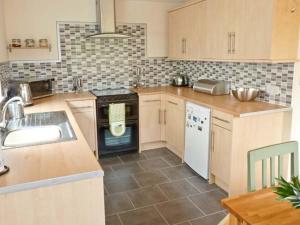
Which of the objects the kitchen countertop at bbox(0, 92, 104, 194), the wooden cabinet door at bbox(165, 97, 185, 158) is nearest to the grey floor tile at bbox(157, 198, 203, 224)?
the wooden cabinet door at bbox(165, 97, 185, 158)

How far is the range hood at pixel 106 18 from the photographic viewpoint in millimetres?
3670

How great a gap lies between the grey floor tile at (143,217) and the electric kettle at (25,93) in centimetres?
165

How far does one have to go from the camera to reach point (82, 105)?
3.54 meters

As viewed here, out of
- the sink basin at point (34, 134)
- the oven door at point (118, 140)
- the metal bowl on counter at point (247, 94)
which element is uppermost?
the metal bowl on counter at point (247, 94)

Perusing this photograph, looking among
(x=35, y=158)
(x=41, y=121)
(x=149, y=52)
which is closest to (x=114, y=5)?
(x=149, y=52)

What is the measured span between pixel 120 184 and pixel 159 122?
1.27 m

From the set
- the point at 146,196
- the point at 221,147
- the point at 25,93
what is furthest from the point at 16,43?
the point at 221,147

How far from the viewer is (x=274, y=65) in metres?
2.83

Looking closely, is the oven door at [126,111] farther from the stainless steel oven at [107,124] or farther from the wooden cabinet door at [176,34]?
the wooden cabinet door at [176,34]

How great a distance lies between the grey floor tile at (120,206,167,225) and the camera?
92.6 inches

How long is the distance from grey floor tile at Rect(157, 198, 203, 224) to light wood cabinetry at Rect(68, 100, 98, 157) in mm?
1476

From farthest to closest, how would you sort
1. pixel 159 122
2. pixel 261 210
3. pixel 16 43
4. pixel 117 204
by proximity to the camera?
1. pixel 159 122
2. pixel 16 43
3. pixel 117 204
4. pixel 261 210

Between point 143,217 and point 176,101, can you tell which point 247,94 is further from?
point 143,217

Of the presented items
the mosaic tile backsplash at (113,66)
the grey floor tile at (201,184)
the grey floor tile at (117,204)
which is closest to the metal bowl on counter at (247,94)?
the mosaic tile backsplash at (113,66)
